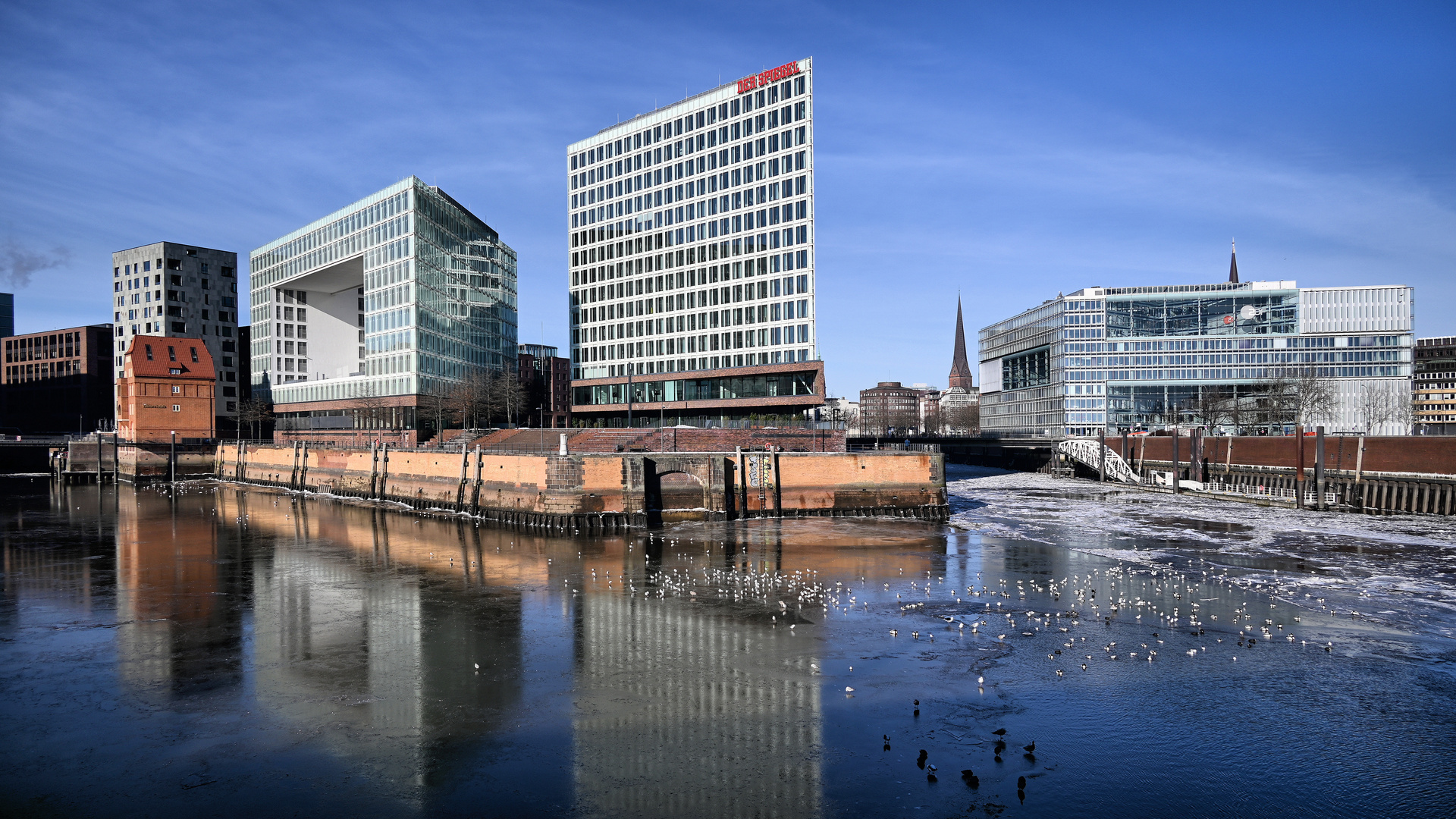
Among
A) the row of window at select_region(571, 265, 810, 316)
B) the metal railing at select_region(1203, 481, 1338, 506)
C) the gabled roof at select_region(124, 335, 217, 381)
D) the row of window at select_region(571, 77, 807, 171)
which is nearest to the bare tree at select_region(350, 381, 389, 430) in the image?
the gabled roof at select_region(124, 335, 217, 381)

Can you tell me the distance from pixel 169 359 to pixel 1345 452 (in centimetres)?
12422

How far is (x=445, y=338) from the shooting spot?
333 feet

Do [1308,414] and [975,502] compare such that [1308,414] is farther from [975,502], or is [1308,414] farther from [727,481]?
[727,481]

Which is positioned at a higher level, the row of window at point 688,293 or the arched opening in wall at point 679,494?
the row of window at point 688,293

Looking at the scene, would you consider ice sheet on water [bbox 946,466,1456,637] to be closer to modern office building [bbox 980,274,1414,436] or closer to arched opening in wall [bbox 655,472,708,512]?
arched opening in wall [bbox 655,472,708,512]

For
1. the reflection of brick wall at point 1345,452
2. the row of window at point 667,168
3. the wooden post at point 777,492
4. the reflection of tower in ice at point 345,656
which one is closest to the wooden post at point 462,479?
the reflection of tower in ice at point 345,656

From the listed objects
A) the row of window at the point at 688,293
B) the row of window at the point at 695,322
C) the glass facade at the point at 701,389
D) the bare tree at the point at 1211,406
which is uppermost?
the row of window at the point at 688,293

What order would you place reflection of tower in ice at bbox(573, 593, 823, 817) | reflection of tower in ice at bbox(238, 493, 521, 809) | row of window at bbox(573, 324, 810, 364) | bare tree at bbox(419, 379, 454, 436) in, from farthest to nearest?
bare tree at bbox(419, 379, 454, 436), row of window at bbox(573, 324, 810, 364), reflection of tower in ice at bbox(238, 493, 521, 809), reflection of tower in ice at bbox(573, 593, 823, 817)

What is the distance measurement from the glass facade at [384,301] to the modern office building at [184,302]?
21861mm

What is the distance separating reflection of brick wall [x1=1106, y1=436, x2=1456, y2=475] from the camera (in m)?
53.2

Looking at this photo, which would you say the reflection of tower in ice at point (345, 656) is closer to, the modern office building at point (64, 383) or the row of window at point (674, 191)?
the row of window at point (674, 191)

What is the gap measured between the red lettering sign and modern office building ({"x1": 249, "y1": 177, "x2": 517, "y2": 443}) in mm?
37114

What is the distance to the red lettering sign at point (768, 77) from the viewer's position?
8519cm

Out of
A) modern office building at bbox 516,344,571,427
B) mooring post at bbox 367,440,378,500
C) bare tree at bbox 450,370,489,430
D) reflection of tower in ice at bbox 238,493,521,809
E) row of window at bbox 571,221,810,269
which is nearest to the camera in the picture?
reflection of tower in ice at bbox 238,493,521,809
